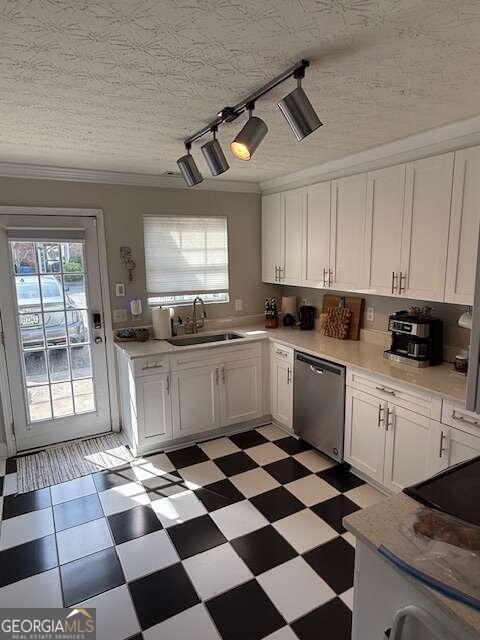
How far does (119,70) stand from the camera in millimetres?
1512

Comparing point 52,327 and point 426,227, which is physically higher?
point 426,227

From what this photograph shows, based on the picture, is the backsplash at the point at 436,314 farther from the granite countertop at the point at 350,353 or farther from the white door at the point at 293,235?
the white door at the point at 293,235

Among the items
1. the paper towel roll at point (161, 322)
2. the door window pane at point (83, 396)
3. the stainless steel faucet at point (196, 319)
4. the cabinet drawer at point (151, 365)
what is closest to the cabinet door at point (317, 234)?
the stainless steel faucet at point (196, 319)

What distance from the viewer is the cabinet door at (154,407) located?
3152mm

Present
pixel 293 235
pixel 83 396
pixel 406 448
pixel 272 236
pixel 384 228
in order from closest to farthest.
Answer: pixel 406 448
pixel 384 228
pixel 83 396
pixel 293 235
pixel 272 236

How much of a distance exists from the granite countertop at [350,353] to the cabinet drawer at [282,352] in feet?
0.18

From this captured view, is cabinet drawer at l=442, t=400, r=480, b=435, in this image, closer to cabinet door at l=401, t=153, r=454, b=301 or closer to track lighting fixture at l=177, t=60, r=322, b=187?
cabinet door at l=401, t=153, r=454, b=301

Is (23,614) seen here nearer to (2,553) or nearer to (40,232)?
(2,553)

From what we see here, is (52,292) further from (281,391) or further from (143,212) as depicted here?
(281,391)

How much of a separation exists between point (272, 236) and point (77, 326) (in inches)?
80.9

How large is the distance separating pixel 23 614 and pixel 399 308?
9.80ft

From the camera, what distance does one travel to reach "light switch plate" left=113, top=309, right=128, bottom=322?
3.55 metres

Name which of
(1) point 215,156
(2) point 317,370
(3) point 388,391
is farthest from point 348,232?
(1) point 215,156

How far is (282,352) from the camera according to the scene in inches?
138
